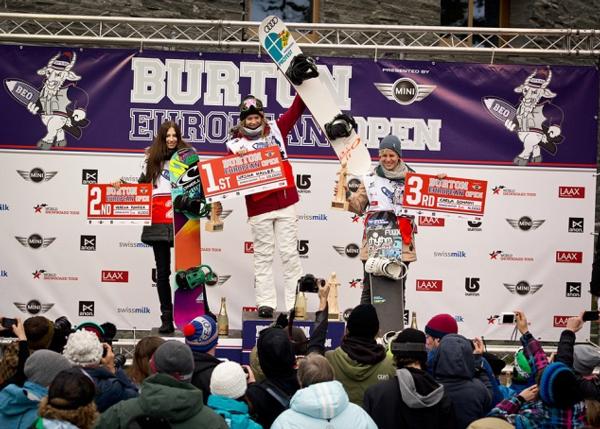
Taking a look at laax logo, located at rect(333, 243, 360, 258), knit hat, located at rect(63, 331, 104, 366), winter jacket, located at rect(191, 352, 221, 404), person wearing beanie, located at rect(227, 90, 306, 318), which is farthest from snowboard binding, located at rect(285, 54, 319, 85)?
knit hat, located at rect(63, 331, 104, 366)

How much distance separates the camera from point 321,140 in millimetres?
10070

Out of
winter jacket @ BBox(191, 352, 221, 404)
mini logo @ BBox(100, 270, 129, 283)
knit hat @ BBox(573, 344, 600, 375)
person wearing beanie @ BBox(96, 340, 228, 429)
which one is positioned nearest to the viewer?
person wearing beanie @ BBox(96, 340, 228, 429)

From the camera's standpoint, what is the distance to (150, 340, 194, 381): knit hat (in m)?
4.86

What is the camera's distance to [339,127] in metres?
8.62

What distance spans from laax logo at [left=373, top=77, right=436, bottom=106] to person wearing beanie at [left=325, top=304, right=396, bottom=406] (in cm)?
462

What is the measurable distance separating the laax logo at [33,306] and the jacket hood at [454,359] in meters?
5.41

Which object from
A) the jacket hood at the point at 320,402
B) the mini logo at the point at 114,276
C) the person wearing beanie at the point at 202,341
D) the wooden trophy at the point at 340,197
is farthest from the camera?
the mini logo at the point at 114,276

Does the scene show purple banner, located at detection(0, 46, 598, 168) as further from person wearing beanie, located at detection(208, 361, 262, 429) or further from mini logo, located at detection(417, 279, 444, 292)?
person wearing beanie, located at detection(208, 361, 262, 429)

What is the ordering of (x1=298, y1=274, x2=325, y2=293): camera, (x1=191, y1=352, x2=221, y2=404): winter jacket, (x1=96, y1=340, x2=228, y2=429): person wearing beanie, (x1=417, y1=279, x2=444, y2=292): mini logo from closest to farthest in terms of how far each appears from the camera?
(x1=96, y1=340, x2=228, y2=429): person wearing beanie
(x1=191, y1=352, x2=221, y2=404): winter jacket
(x1=298, y1=274, x2=325, y2=293): camera
(x1=417, y1=279, x2=444, y2=292): mini logo

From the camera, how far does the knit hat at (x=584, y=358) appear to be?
5750 mm

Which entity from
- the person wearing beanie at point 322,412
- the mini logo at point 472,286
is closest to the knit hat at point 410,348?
the person wearing beanie at point 322,412

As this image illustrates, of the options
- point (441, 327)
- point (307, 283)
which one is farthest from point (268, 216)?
point (441, 327)

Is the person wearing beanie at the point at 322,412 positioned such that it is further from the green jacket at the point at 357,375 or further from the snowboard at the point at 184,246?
the snowboard at the point at 184,246

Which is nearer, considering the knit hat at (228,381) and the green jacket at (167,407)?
the green jacket at (167,407)
